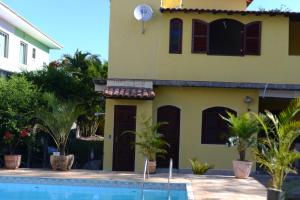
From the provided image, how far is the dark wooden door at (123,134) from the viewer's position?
20953 millimetres

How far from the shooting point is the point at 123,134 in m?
21.0

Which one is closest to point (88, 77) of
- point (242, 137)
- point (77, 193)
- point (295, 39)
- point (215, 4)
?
point (215, 4)

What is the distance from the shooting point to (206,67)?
21391mm

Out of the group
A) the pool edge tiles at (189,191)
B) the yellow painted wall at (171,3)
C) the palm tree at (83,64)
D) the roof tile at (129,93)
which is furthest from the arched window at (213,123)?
the palm tree at (83,64)

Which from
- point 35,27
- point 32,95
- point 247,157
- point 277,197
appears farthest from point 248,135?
point 35,27

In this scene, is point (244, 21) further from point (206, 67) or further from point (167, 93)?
point (167, 93)

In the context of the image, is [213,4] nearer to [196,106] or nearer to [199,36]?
[199,36]

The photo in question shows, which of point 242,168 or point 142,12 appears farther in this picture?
point 142,12

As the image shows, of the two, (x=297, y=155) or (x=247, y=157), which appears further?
(x=247, y=157)

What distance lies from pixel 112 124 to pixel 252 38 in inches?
279

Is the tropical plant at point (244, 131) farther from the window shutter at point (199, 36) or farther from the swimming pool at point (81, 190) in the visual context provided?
the window shutter at point (199, 36)

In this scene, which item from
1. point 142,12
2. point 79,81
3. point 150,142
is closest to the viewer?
point 150,142

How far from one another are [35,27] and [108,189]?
666 inches

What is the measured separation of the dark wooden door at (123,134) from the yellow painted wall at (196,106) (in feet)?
3.77
